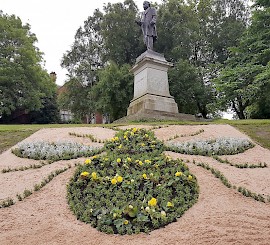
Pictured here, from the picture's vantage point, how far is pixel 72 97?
1201 inches

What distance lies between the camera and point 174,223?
3.87m

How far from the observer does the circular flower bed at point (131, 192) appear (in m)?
3.88

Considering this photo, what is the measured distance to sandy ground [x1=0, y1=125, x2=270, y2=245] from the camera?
347 cm

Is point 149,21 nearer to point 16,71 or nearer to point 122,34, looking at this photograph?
point 122,34

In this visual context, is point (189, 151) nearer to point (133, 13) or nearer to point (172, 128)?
point (172, 128)

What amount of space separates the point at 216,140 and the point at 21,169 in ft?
15.3

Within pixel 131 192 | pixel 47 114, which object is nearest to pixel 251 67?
pixel 131 192

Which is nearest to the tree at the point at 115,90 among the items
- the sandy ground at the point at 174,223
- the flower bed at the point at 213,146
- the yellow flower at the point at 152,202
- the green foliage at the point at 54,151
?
the green foliage at the point at 54,151

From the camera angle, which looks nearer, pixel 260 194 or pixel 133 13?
pixel 260 194

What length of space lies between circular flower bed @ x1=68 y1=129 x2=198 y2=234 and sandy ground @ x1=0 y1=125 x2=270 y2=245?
13 centimetres

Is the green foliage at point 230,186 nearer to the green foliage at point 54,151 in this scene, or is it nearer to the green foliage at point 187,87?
the green foliage at point 54,151

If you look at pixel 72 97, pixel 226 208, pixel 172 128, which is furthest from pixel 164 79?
pixel 72 97

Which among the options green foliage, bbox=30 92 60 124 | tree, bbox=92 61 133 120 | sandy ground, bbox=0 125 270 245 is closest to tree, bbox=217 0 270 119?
sandy ground, bbox=0 125 270 245

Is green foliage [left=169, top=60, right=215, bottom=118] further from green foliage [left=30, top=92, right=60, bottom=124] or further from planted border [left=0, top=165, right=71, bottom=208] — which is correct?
planted border [left=0, top=165, right=71, bottom=208]
